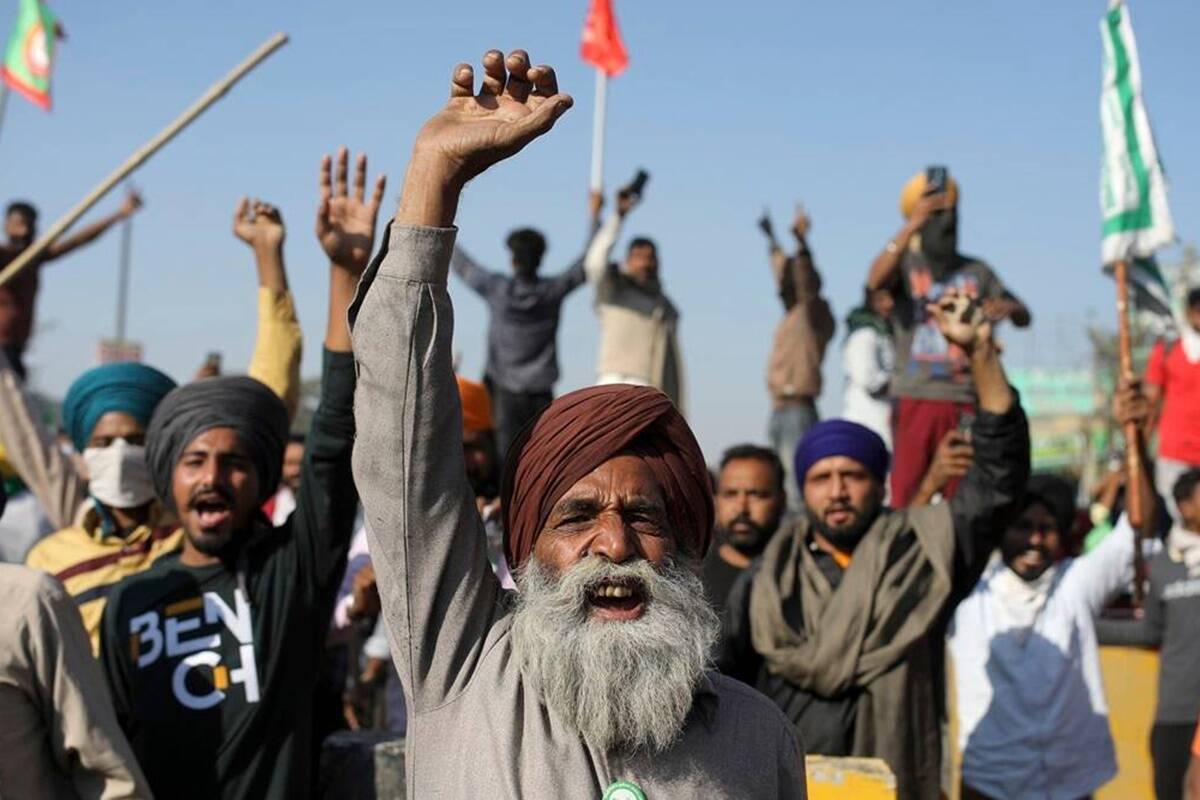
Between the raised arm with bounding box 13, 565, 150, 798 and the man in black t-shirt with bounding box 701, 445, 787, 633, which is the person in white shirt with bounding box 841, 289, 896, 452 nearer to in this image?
the man in black t-shirt with bounding box 701, 445, 787, 633

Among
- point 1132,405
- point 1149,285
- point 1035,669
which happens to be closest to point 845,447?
point 1035,669

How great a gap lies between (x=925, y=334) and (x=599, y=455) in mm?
6368

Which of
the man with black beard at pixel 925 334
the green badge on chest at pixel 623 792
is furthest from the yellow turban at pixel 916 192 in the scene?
the green badge on chest at pixel 623 792

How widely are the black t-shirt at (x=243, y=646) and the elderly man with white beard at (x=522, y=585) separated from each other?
117 cm

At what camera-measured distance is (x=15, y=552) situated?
627 cm

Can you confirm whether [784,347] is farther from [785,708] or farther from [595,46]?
[785,708]

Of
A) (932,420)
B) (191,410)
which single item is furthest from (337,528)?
(932,420)

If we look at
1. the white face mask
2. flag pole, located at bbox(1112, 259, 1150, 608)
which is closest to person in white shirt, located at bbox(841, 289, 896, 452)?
flag pole, located at bbox(1112, 259, 1150, 608)

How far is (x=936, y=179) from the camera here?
8.23 metres

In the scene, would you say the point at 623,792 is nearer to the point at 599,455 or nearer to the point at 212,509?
the point at 599,455

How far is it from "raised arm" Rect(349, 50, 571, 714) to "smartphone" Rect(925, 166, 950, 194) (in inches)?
241

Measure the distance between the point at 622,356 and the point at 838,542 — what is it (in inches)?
232

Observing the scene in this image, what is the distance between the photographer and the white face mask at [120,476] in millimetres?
4504

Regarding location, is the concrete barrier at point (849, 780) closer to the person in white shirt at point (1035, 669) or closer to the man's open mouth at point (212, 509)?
the man's open mouth at point (212, 509)
